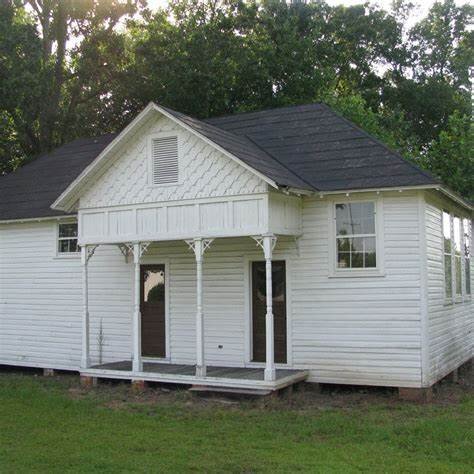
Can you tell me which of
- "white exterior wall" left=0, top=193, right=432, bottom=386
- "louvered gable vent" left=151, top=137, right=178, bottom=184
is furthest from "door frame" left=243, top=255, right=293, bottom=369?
"louvered gable vent" left=151, top=137, right=178, bottom=184

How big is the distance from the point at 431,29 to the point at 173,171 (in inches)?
1277

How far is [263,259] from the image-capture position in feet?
46.4

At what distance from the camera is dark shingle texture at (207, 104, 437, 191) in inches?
516

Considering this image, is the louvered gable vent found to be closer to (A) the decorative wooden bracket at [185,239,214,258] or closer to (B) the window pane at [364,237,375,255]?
(A) the decorative wooden bracket at [185,239,214,258]

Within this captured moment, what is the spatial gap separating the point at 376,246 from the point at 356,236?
0.45 m

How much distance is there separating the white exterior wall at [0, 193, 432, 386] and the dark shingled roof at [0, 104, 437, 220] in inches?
19.8

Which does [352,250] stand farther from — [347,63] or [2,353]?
[347,63]

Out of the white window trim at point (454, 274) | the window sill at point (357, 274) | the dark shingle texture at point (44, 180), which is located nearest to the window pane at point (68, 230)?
the dark shingle texture at point (44, 180)

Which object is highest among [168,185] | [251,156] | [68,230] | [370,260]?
[251,156]

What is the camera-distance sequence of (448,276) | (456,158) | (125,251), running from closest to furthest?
(448,276) < (125,251) < (456,158)

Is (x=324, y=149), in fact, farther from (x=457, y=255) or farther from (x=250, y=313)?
(x=457, y=255)

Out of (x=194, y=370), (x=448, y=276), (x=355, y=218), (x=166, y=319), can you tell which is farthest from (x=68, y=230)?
(x=448, y=276)

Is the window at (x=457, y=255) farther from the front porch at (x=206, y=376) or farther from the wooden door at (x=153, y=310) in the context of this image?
the wooden door at (x=153, y=310)

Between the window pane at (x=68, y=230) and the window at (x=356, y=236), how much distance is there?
22.8ft
